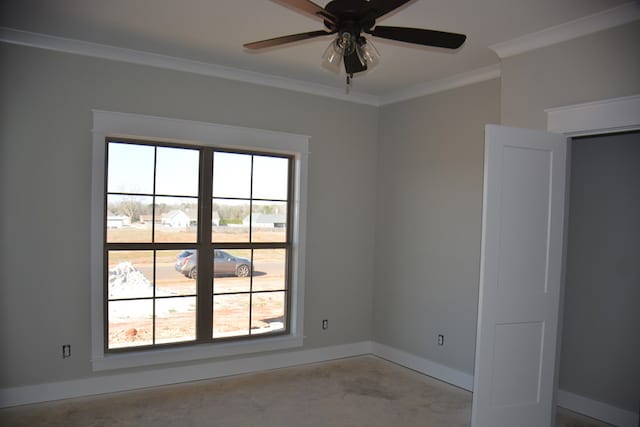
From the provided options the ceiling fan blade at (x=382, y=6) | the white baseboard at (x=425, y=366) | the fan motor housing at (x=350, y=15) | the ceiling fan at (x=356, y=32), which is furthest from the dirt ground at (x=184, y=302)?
the ceiling fan blade at (x=382, y=6)

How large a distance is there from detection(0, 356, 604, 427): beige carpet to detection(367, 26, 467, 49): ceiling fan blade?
9.07ft

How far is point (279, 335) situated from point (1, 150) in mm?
2970

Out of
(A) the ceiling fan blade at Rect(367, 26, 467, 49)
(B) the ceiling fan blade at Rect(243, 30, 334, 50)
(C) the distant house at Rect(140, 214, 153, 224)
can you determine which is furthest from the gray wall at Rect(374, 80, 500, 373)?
(C) the distant house at Rect(140, 214, 153, 224)

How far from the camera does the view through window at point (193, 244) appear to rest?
13.0 feet

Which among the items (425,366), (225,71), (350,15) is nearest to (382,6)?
(350,15)

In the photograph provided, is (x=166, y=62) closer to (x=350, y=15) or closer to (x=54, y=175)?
(x=54, y=175)

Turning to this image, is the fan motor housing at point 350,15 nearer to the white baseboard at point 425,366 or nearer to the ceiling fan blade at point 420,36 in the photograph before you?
the ceiling fan blade at point 420,36

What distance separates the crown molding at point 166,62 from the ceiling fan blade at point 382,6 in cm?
263

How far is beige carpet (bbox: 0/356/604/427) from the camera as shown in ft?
11.2

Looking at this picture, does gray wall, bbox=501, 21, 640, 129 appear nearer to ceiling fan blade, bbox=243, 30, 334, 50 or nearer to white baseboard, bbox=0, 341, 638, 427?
ceiling fan blade, bbox=243, 30, 334, 50

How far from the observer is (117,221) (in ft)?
13.0

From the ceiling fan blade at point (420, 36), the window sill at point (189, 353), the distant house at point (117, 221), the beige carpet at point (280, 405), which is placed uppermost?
the ceiling fan blade at point (420, 36)

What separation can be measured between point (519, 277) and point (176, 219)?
295cm

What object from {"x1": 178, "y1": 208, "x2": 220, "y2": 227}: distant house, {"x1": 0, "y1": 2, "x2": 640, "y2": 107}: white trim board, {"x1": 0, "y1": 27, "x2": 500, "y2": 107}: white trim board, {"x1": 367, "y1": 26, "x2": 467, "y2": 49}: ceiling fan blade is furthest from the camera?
{"x1": 178, "y1": 208, "x2": 220, "y2": 227}: distant house
